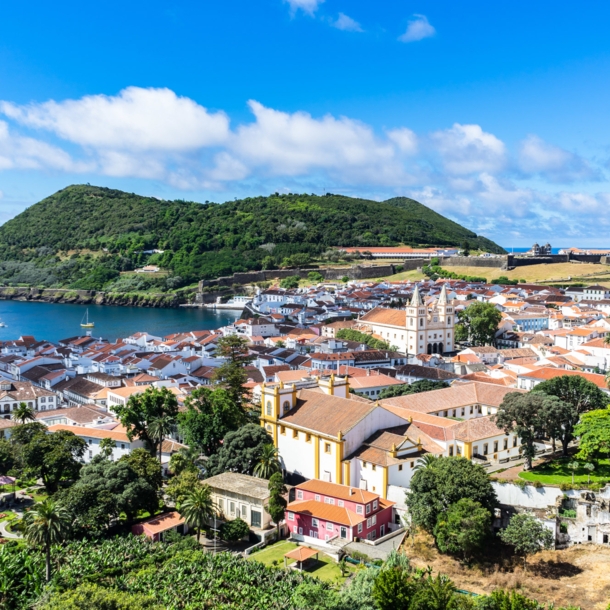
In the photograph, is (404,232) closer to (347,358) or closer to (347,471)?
(347,358)

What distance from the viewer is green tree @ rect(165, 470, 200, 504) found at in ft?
90.6

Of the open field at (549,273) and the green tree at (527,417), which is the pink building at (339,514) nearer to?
the green tree at (527,417)

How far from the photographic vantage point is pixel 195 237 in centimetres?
16675

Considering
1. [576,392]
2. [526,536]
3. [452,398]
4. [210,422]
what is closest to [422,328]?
[452,398]

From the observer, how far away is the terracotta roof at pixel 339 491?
2667 cm

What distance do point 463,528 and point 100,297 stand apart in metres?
123

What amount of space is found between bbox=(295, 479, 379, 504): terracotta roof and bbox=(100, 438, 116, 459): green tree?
1017 cm

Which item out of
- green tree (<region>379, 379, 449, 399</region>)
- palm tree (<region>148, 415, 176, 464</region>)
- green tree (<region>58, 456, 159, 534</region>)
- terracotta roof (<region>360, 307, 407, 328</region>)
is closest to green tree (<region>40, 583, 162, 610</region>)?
green tree (<region>58, 456, 159, 534</region>)

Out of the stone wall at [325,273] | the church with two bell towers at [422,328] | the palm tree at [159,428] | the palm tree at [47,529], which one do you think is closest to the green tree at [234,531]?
the palm tree at [47,529]

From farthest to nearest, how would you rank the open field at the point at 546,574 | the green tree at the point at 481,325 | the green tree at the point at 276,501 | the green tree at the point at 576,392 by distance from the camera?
the green tree at the point at 481,325
the green tree at the point at 576,392
the green tree at the point at 276,501
the open field at the point at 546,574

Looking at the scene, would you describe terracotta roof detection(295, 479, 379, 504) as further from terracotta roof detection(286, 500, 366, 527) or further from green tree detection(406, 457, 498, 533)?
green tree detection(406, 457, 498, 533)

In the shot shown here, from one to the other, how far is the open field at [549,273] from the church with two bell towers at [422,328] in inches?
2275

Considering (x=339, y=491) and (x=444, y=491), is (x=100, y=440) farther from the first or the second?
(x=444, y=491)

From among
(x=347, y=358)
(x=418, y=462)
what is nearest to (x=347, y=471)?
(x=418, y=462)
